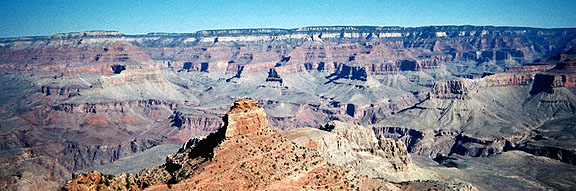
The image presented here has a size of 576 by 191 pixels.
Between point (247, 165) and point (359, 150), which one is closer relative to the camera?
point (247, 165)

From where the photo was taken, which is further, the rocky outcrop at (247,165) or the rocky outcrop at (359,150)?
the rocky outcrop at (359,150)

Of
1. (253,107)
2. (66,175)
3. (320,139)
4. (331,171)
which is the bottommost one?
(66,175)

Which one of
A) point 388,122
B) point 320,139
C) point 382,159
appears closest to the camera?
point 320,139

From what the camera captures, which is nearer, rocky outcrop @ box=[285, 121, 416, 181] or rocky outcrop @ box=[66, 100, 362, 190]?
rocky outcrop @ box=[66, 100, 362, 190]

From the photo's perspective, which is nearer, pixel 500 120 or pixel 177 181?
pixel 177 181

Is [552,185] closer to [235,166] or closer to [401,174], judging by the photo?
[401,174]

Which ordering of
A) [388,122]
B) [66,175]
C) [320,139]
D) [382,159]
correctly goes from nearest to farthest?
1. [320,139]
2. [382,159]
3. [66,175]
4. [388,122]

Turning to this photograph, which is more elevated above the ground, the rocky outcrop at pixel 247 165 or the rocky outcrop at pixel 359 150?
the rocky outcrop at pixel 247 165

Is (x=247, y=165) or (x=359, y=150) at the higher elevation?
(x=247, y=165)

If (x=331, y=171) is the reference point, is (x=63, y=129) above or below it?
below

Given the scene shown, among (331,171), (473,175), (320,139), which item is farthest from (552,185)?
(331,171)

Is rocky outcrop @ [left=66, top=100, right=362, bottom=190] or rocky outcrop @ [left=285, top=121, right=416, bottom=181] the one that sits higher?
rocky outcrop @ [left=66, top=100, right=362, bottom=190]
